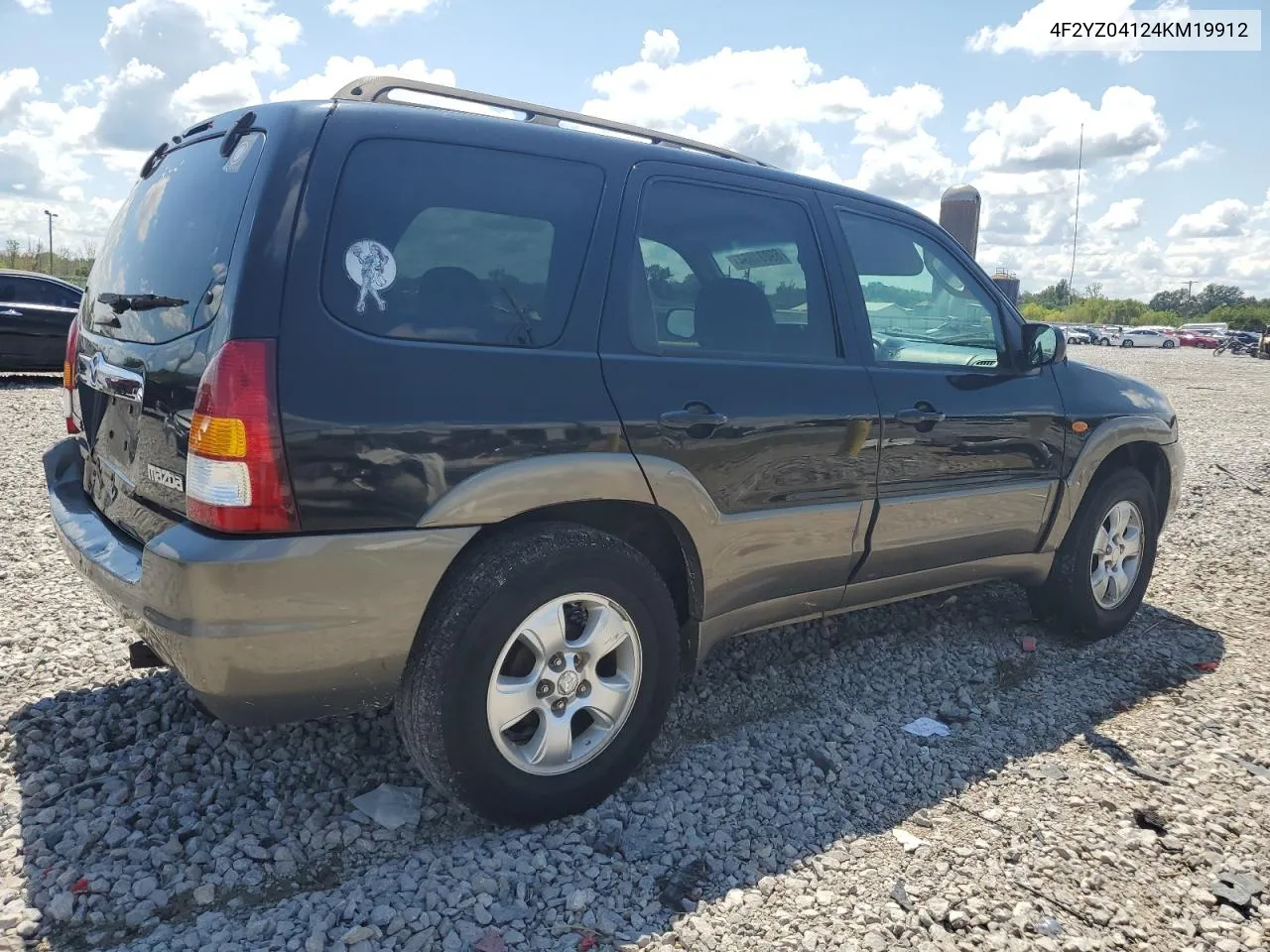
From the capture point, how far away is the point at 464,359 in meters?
2.37

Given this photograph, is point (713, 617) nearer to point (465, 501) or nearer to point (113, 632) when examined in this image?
point (465, 501)

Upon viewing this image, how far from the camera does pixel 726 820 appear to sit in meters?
2.73

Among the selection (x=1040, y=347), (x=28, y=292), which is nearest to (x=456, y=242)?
(x=1040, y=347)

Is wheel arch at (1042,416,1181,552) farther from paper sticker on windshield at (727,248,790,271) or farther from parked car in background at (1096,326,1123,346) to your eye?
parked car in background at (1096,326,1123,346)

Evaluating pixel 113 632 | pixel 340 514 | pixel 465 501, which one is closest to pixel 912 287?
pixel 465 501

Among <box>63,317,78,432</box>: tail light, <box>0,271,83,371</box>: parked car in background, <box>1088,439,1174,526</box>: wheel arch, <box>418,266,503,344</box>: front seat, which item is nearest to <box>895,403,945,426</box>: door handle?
<box>1088,439,1174,526</box>: wheel arch

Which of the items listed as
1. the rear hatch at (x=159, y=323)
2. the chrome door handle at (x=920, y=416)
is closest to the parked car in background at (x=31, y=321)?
the rear hatch at (x=159, y=323)

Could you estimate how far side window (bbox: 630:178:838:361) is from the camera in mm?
2822

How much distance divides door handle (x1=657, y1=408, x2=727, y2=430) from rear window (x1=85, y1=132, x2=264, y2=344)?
1232 mm

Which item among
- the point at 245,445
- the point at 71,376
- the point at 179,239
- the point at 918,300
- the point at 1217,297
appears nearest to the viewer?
the point at 245,445

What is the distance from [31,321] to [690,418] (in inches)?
479

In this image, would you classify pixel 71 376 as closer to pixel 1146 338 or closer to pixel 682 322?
pixel 682 322

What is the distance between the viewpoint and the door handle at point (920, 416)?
10.9 ft

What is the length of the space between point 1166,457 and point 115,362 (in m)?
4.55
